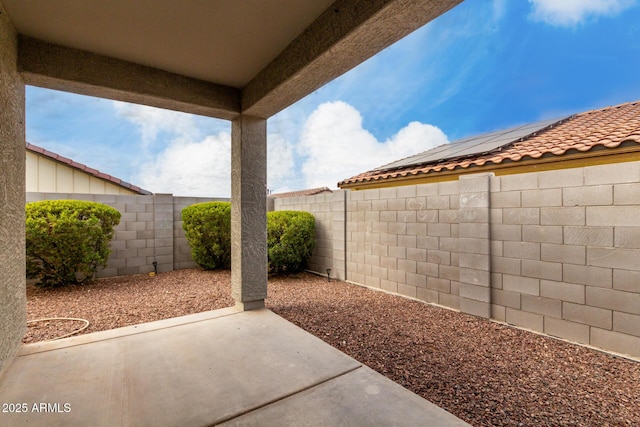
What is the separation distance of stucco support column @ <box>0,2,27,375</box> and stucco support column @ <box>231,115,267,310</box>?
2.10 meters

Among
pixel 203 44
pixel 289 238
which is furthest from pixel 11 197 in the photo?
pixel 289 238

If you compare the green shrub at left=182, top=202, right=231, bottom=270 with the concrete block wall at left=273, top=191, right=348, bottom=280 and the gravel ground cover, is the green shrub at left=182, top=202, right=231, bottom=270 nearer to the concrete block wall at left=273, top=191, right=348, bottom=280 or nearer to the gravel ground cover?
the gravel ground cover

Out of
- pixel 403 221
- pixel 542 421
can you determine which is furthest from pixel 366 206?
pixel 542 421

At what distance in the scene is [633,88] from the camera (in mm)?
6168

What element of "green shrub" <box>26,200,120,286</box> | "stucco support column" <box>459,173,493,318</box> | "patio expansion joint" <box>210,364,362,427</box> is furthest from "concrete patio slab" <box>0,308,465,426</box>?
"green shrub" <box>26,200,120,286</box>

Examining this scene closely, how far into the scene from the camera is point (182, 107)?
3.70m

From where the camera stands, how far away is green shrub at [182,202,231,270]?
6910mm

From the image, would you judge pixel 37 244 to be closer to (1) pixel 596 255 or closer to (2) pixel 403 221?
(2) pixel 403 221

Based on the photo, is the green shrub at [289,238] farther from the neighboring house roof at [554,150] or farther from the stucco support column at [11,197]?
the stucco support column at [11,197]

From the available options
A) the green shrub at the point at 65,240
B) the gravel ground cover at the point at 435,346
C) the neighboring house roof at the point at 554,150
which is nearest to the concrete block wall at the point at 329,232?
the gravel ground cover at the point at 435,346

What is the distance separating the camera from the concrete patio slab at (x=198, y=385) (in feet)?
6.42

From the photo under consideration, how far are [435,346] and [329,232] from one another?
148 inches

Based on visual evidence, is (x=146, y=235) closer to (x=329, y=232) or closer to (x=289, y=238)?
(x=289, y=238)

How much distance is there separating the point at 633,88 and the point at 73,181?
14.3 m
